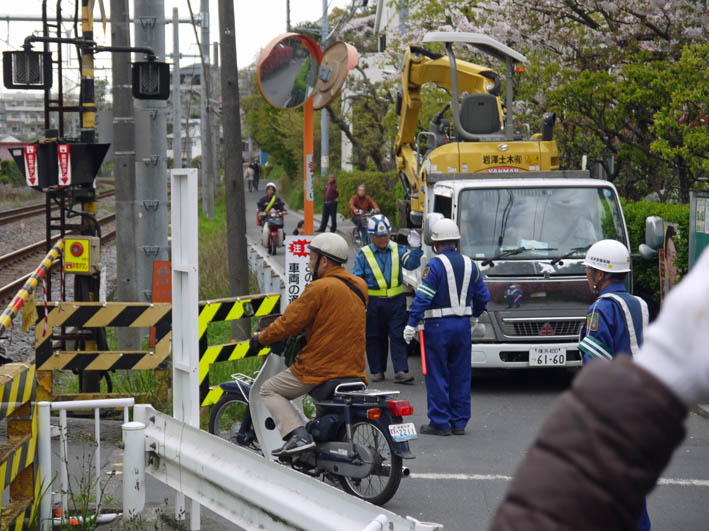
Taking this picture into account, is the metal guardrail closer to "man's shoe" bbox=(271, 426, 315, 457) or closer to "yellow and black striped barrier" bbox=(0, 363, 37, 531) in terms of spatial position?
"yellow and black striped barrier" bbox=(0, 363, 37, 531)

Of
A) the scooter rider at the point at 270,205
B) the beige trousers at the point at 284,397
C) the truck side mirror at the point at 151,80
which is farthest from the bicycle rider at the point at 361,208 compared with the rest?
the beige trousers at the point at 284,397

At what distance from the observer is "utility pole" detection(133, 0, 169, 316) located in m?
10.8

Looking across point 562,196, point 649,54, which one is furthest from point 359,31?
point 562,196

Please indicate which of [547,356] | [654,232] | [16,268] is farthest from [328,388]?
[16,268]

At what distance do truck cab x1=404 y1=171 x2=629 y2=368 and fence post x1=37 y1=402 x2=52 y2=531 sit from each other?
549cm

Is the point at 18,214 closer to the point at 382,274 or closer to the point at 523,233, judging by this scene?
the point at 382,274

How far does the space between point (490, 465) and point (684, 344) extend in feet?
23.7

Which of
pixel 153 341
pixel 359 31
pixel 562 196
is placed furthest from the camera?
pixel 359 31

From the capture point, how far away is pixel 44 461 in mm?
5781

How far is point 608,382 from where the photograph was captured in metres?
1.27

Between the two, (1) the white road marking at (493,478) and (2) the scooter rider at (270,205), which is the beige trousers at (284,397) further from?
(2) the scooter rider at (270,205)

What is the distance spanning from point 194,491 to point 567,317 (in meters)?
6.53

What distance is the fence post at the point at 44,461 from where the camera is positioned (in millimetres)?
5719

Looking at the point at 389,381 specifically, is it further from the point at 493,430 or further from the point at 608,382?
the point at 608,382
